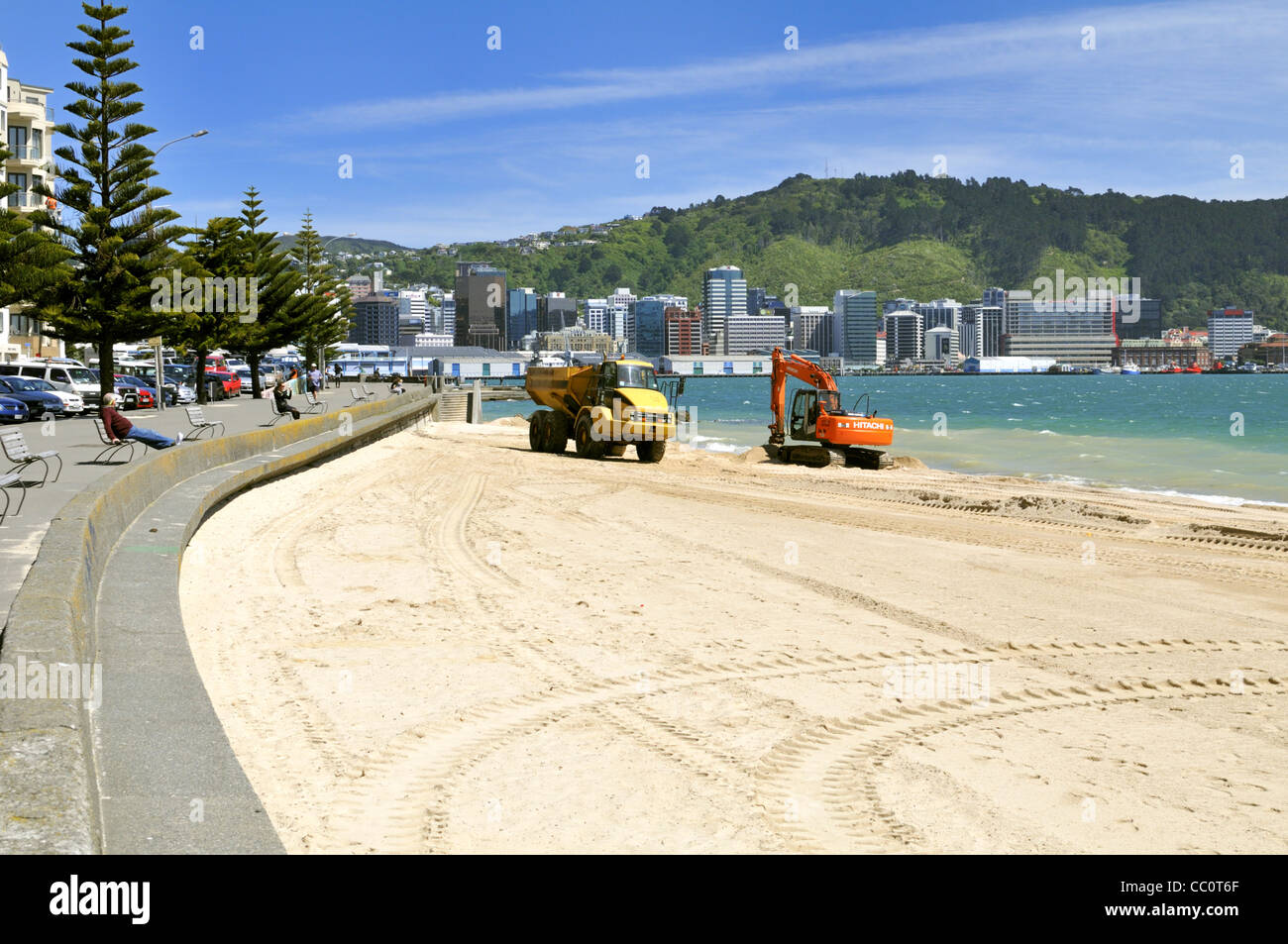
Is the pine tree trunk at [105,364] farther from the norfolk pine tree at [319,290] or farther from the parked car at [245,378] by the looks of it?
the norfolk pine tree at [319,290]

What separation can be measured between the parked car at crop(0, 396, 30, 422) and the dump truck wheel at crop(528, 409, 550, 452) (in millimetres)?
13788

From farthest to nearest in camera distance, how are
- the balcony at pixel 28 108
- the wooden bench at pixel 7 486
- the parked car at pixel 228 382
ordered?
1. the balcony at pixel 28 108
2. the parked car at pixel 228 382
3. the wooden bench at pixel 7 486

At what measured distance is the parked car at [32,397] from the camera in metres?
34.8

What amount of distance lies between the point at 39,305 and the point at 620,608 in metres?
36.3

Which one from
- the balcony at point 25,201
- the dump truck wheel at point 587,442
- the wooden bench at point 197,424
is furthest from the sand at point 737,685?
the balcony at point 25,201

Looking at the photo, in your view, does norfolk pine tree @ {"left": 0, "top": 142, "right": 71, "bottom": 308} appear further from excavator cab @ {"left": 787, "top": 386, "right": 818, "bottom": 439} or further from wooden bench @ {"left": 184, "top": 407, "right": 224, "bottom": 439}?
excavator cab @ {"left": 787, "top": 386, "right": 818, "bottom": 439}

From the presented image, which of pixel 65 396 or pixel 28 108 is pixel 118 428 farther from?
pixel 28 108

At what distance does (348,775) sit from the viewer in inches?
254

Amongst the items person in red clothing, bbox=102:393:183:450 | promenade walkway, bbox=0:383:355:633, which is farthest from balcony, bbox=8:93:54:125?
person in red clothing, bbox=102:393:183:450

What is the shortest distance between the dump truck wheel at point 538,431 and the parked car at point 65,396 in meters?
14.0

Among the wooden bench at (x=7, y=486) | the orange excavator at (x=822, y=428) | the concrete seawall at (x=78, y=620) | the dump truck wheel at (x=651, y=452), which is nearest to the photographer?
the concrete seawall at (x=78, y=620)

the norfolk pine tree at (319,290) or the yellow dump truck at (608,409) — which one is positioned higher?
the norfolk pine tree at (319,290)
